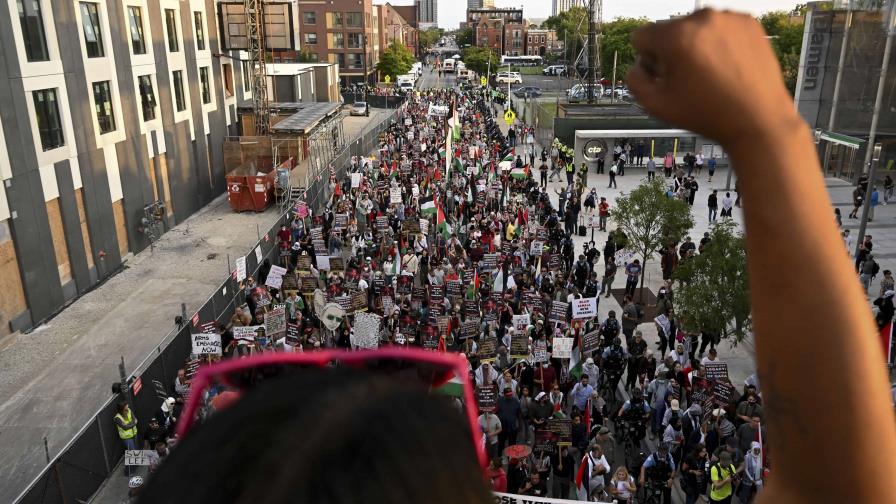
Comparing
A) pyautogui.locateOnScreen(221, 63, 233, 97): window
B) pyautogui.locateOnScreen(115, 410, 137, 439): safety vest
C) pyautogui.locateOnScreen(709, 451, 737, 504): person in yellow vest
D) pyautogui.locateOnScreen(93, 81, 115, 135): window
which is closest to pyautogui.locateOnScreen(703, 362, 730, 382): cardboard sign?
pyautogui.locateOnScreen(709, 451, 737, 504): person in yellow vest

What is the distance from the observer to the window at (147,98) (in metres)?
26.4

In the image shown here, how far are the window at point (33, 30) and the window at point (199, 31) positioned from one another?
42.1 ft

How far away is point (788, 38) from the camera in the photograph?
2384 inches

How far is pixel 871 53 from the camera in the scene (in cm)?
3341

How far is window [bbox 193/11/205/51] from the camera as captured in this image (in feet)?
106

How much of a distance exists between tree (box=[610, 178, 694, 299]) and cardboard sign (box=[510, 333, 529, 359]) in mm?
6894

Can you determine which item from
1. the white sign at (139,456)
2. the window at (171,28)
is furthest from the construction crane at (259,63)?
the white sign at (139,456)

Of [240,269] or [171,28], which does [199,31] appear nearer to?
[171,28]

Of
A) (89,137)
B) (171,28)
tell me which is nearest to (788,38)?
(171,28)

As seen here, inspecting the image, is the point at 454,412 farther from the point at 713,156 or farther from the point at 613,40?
the point at 613,40

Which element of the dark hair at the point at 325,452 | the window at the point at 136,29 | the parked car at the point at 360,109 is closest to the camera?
the dark hair at the point at 325,452

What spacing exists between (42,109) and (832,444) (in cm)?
2268

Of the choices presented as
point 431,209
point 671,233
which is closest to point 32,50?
point 431,209

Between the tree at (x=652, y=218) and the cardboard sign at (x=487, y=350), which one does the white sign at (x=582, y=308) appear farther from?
the tree at (x=652, y=218)
